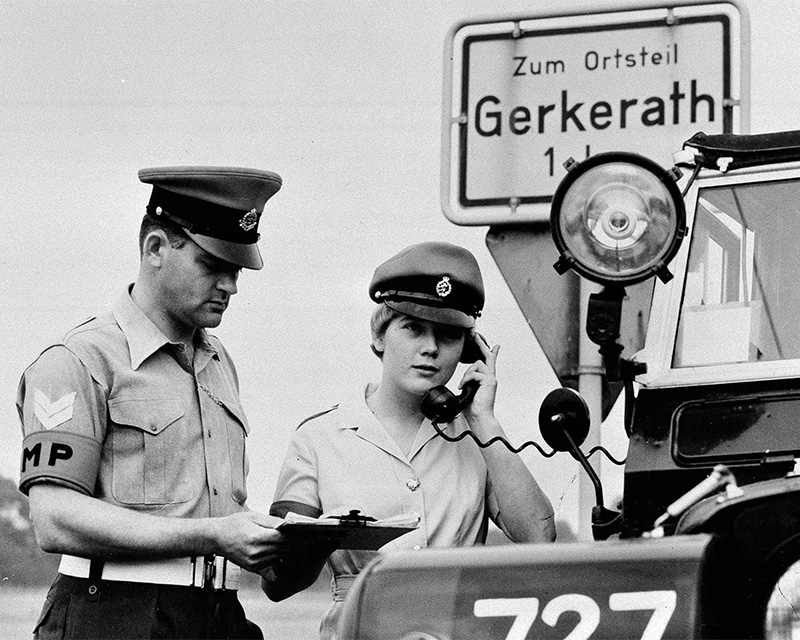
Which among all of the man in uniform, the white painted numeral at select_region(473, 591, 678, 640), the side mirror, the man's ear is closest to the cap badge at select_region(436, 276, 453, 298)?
the man in uniform

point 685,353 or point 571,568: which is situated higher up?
point 685,353

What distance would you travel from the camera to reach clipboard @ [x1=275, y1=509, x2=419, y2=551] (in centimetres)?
284

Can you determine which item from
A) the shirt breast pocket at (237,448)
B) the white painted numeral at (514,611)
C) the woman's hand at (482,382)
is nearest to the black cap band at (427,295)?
the woman's hand at (482,382)

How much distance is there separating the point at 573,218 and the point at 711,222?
737 mm

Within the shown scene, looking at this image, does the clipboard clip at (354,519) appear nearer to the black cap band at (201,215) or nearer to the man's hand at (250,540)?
the man's hand at (250,540)

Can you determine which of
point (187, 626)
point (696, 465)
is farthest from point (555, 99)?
point (187, 626)

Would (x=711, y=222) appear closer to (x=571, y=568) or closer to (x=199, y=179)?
(x=199, y=179)

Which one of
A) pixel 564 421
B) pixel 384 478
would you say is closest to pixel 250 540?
pixel 384 478

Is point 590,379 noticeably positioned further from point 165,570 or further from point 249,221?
point 165,570

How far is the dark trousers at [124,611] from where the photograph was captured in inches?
124

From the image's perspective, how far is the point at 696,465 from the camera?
3.07 metres

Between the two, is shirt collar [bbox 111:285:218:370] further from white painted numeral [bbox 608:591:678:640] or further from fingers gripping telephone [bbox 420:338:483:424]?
white painted numeral [bbox 608:591:678:640]

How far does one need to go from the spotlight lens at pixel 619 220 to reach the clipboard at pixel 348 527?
0.63m

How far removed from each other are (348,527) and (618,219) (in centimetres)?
81
